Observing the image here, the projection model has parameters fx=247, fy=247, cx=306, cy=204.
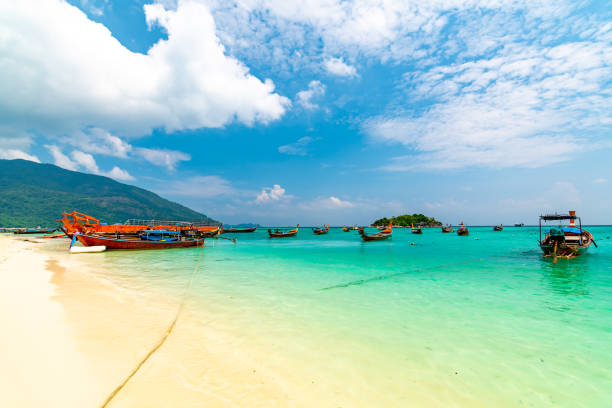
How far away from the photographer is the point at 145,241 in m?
28.3

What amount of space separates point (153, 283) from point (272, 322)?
25.1 feet

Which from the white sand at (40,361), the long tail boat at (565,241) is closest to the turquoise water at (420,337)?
the white sand at (40,361)

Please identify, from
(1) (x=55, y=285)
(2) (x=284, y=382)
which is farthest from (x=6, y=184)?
(2) (x=284, y=382)

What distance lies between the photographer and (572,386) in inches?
161

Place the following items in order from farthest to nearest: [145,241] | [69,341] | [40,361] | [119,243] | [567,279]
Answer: [145,241]
[119,243]
[567,279]
[69,341]
[40,361]

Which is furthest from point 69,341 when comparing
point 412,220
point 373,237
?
point 412,220

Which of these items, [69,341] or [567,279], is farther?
[567,279]

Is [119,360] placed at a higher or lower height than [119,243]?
lower

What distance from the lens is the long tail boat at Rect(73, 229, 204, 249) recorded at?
2573cm

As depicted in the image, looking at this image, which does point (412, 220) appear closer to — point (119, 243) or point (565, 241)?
point (565, 241)

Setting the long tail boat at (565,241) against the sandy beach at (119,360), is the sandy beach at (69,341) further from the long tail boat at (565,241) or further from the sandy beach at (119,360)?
the long tail boat at (565,241)

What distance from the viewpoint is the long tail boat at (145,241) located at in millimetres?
25728

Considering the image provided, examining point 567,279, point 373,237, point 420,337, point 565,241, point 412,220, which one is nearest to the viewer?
point 420,337

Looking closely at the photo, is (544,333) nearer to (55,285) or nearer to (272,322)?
(272,322)
